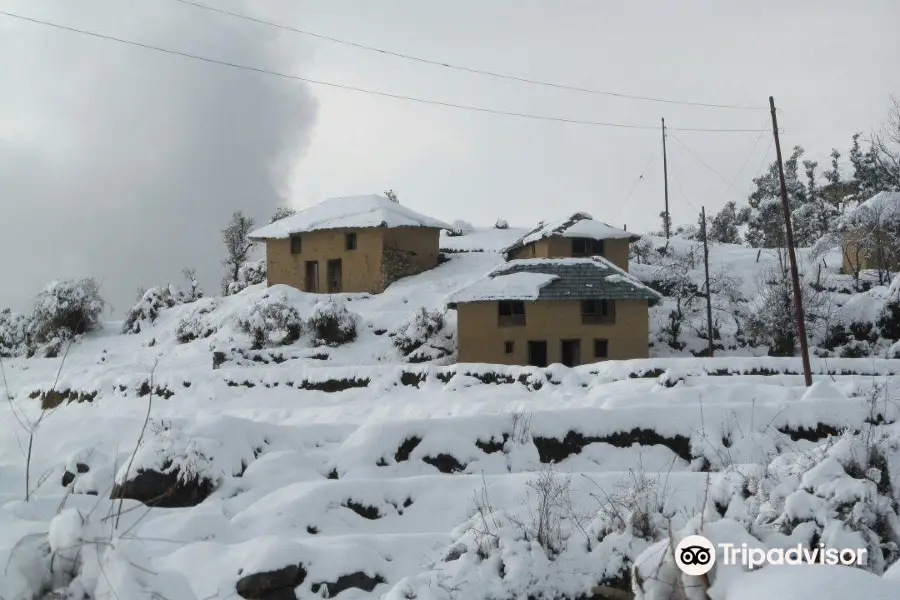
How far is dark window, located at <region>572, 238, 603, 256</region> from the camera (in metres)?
35.2

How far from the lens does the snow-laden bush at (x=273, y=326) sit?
94.7ft

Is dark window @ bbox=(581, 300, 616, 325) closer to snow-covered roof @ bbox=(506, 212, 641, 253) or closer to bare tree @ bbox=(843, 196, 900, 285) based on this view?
snow-covered roof @ bbox=(506, 212, 641, 253)

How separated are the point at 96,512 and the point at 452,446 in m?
8.18

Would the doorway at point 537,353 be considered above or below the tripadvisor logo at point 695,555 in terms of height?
above

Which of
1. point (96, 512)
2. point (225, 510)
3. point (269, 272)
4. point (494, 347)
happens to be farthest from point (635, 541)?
point (269, 272)

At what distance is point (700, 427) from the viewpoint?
12266 millimetres

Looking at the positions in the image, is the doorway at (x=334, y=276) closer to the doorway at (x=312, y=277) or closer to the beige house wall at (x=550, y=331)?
the doorway at (x=312, y=277)

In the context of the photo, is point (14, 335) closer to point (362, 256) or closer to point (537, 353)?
point (362, 256)


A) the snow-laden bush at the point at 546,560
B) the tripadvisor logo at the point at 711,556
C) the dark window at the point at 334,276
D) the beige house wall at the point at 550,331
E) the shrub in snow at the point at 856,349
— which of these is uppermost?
the dark window at the point at 334,276

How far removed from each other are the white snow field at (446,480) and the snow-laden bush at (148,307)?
46.5ft

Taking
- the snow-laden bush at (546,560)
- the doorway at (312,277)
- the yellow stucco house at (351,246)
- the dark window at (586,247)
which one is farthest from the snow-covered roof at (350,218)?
the snow-laden bush at (546,560)

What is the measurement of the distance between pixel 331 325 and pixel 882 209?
3010cm

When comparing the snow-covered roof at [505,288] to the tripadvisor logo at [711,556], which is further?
the snow-covered roof at [505,288]

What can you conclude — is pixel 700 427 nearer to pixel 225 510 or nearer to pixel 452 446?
pixel 452 446
